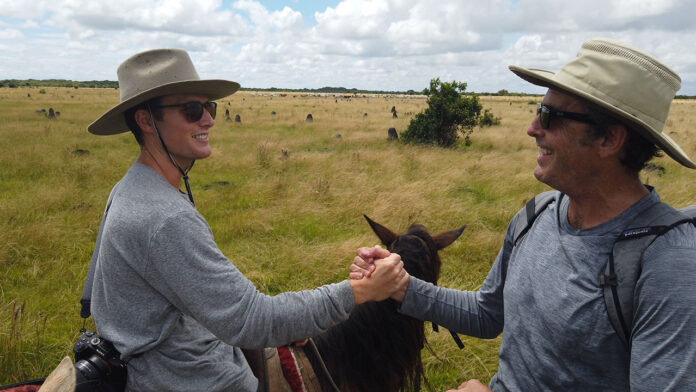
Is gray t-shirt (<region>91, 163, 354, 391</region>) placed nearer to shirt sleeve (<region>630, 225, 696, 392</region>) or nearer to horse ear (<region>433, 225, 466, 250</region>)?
horse ear (<region>433, 225, 466, 250</region>)

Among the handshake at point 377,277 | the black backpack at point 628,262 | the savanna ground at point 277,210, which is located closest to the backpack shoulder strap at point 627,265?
the black backpack at point 628,262

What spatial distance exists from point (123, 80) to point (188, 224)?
0.95 metres

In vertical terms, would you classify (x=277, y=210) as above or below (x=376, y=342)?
below

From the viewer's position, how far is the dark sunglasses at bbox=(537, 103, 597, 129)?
5.45ft

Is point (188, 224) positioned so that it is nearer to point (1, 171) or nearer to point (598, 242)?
point (598, 242)

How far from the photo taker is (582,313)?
153 centimetres

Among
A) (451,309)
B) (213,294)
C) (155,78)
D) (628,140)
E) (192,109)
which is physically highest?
(155,78)

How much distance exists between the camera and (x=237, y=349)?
7.36 feet

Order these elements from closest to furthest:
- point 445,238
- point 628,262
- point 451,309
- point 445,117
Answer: point 628,262
point 451,309
point 445,238
point 445,117

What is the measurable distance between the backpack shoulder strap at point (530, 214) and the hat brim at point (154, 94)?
1.75 m

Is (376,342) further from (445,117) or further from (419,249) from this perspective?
(445,117)

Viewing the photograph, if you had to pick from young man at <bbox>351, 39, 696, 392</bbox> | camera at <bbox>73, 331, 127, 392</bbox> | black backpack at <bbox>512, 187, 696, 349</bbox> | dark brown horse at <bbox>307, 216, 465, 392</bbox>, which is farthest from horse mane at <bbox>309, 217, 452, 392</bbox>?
black backpack at <bbox>512, 187, 696, 349</bbox>

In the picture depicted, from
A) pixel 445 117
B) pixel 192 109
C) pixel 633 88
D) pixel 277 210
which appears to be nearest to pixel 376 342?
pixel 192 109

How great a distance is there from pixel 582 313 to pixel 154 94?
6.99 ft
